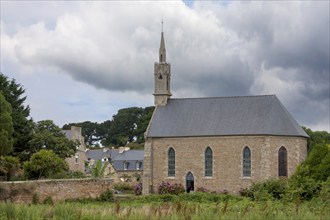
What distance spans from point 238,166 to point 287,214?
126ft

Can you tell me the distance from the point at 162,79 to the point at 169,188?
36.0 ft

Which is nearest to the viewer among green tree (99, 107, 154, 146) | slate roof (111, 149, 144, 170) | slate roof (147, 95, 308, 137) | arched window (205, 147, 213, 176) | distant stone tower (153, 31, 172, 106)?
slate roof (147, 95, 308, 137)

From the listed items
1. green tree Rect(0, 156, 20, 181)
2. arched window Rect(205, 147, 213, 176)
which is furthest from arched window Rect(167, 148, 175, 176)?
green tree Rect(0, 156, 20, 181)

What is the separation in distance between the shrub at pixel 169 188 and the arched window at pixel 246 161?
530 centimetres

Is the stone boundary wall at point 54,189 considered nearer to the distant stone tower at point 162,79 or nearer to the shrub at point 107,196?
the shrub at point 107,196

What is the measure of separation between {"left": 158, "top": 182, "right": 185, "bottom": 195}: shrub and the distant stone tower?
7.98 metres

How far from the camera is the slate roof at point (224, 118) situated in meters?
51.0

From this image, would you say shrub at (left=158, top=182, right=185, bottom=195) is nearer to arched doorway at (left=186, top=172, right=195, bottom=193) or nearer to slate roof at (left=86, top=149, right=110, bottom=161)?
arched doorway at (left=186, top=172, right=195, bottom=193)

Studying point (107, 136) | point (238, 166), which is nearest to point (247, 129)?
point (238, 166)

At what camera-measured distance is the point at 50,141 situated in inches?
1788

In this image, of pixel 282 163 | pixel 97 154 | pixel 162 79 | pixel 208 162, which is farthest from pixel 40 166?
pixel 97 154

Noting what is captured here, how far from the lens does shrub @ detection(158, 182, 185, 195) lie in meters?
50.2

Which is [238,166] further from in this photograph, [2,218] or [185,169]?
[2,218]

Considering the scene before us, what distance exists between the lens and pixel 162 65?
5734 cm
